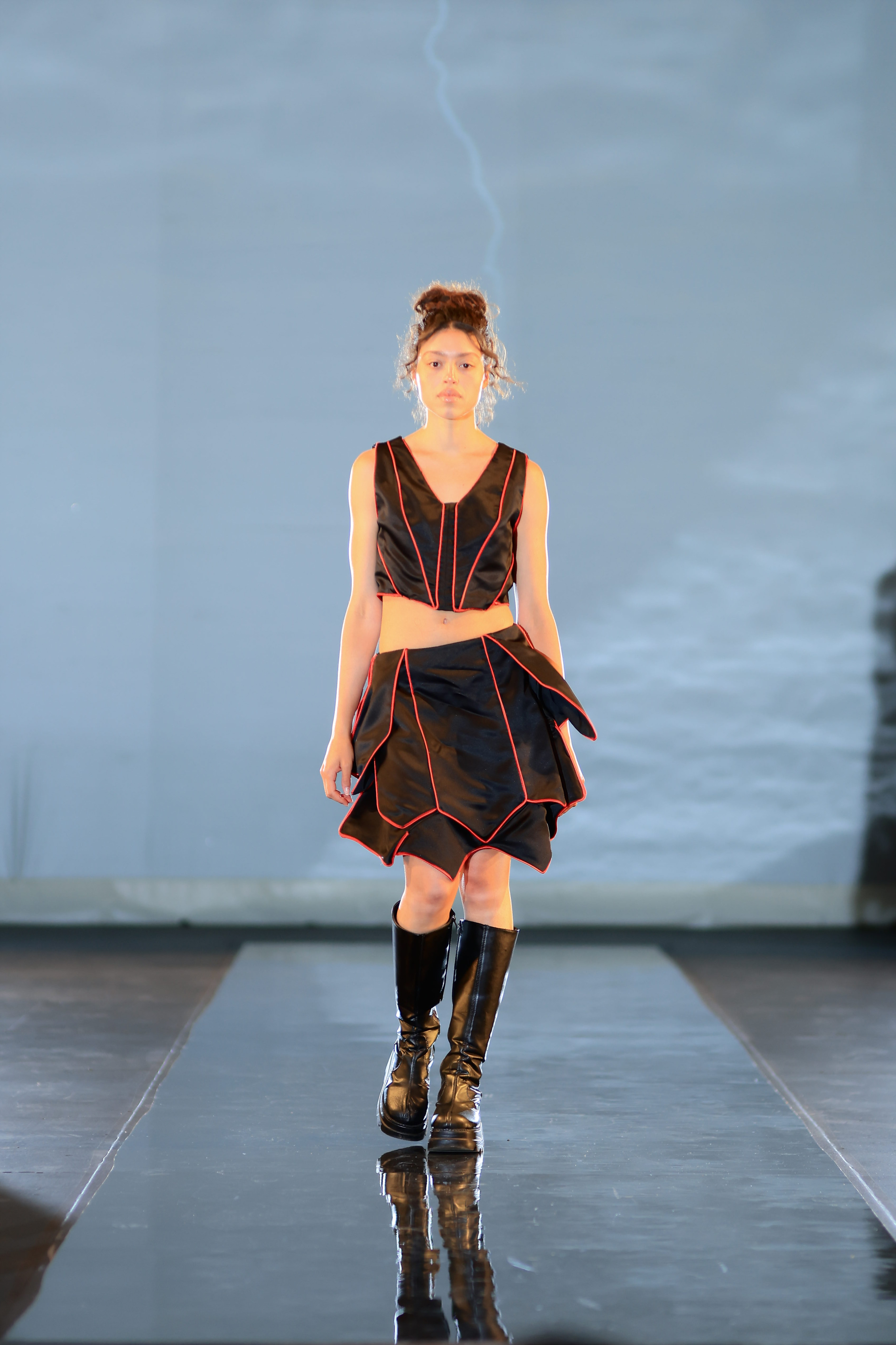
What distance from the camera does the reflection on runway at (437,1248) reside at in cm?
137

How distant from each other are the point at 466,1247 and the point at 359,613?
89 cm

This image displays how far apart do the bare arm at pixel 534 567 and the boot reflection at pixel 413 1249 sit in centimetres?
62

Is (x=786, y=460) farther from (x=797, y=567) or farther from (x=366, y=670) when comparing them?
(x=366, y=670)

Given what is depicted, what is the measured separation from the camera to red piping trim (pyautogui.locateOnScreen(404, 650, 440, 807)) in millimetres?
1984

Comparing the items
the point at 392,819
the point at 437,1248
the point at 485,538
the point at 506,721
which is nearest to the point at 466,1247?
the point at 437,1248

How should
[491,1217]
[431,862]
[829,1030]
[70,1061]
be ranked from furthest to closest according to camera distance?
[829,1030]
[70,1061]
[431,862]
[491,1217]

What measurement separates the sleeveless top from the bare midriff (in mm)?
11

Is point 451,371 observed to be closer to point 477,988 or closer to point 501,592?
point 501,592

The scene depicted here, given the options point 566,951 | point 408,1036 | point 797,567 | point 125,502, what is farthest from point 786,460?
point 408,1036

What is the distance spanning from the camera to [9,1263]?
152cm

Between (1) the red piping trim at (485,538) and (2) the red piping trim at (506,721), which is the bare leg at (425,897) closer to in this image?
(2) the red piping trim at (506,721)

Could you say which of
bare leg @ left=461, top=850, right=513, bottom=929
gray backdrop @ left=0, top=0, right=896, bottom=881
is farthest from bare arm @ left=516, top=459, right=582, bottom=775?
gray backdrop @ left=0, top=0, right=896, bottom=881

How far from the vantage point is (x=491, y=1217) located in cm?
169

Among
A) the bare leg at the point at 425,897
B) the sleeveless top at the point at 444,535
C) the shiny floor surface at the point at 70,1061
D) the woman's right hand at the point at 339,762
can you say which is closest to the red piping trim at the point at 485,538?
the sleeveless top at the point at 444,535
